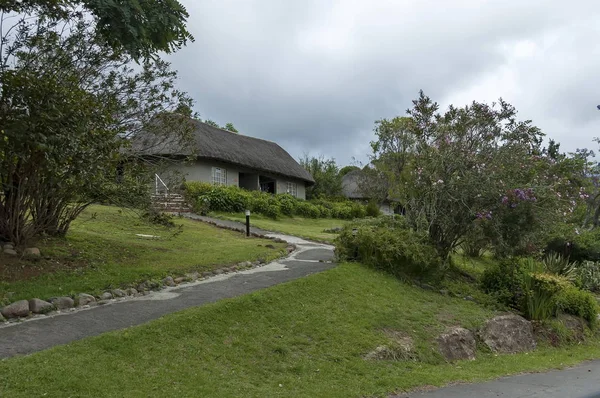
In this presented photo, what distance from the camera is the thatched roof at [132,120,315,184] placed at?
92.3 feet

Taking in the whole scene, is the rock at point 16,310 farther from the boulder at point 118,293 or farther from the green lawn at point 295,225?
the green lawn at point 295,225

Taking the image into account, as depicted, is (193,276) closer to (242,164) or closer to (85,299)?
(85,299)

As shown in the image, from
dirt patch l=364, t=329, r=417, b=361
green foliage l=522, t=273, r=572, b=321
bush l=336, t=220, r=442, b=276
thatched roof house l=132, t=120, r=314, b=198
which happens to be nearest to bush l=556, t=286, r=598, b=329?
green foliage l=522, t=273, r=572, b=321

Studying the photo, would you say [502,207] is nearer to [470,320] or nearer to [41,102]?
[470,320]

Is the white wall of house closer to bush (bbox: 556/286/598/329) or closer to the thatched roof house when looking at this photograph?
the thatched roof house

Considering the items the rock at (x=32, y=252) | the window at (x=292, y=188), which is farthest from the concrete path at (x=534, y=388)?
the window at (x=292, y=188)

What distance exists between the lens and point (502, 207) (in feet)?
37.3

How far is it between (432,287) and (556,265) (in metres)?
4.49

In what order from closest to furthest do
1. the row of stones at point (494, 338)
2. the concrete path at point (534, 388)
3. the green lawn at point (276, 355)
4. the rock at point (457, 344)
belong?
the green lawn at point (276, 355) → the concrete path at point (534, 388) → the rock at point (457, 344) → the row of stones at point (494, 338)

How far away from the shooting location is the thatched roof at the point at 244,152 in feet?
92.3

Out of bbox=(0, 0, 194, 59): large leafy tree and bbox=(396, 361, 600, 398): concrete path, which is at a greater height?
bbox=(0, 0, 194, 59): large leafy tree

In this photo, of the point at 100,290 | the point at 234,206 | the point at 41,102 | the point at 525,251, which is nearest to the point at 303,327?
the point at 100,290

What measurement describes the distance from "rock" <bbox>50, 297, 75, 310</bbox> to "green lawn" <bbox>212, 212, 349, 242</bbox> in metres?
10.6

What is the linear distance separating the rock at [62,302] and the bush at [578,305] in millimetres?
10299
